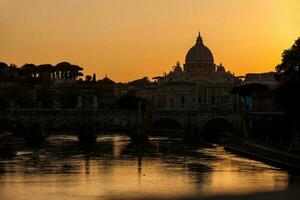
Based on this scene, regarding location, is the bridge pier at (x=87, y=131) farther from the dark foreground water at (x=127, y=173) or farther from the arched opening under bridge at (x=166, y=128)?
the dark foreground water at (x=127, y=173)

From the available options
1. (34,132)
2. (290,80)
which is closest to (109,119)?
(34,132)

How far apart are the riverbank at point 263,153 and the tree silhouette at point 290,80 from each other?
293 cm

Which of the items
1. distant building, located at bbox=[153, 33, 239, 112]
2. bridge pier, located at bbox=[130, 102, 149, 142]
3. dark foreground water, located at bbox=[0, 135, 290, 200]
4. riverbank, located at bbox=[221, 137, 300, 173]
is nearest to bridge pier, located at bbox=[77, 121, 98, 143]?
bridge pier, located at bbox=[130, 102, 149, 142]

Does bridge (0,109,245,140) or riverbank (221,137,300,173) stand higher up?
bridge (0,109,245,140)

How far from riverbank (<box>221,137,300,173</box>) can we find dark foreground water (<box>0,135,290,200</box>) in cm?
80

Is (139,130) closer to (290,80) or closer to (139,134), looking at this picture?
(139,134)

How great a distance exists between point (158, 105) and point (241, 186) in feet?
295

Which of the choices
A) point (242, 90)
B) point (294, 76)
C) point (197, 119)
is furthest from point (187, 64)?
point (294, 76)

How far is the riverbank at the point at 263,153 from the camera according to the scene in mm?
50156

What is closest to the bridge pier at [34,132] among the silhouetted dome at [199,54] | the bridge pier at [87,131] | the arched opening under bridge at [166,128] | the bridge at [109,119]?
the bridge at [109,119]

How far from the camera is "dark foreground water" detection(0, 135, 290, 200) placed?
39.5 m

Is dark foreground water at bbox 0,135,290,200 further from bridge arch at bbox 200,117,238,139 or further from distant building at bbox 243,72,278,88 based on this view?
distant building at bbox 243,72,278,88

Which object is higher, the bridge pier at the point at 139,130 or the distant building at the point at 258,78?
the distant building at the point at 258,78

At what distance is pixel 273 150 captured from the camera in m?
59.7
